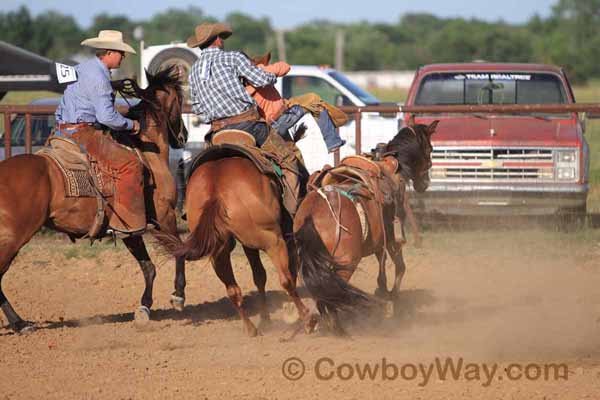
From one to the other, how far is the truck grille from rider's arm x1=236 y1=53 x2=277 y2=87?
4.51m

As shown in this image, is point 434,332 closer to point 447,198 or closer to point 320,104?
point 320,104

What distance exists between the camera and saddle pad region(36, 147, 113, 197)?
7426 mm

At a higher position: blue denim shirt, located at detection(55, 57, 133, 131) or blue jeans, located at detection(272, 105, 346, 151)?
blue denim shirt, located at detection(55, 57, 133, 131)

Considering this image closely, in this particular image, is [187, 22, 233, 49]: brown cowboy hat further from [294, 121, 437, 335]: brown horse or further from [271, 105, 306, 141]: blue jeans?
[294, 121, 437, 335]: brown horse

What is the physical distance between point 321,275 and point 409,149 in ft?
6.55

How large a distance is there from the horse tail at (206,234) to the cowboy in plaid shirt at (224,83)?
0.98 metres

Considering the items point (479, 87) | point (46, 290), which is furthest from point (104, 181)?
point (479, 87)

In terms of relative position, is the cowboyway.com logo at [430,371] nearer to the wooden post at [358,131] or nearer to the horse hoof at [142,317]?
the horse hoof at [142,317]

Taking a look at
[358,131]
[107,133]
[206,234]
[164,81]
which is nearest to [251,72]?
[164,81]

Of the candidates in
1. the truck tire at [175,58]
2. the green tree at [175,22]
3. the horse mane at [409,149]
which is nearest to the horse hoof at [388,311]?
the horse mane at [409,149]

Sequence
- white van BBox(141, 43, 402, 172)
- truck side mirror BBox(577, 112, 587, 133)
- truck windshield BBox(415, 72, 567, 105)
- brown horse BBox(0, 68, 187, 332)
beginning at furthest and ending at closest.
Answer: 1. white van BBox(141, 43, 402, 172)
2. truck windshield BBox(415, 72, 567, 105)
3. truck side mirror BBox(577, 112, 587, 133)
4. brown horse BBox(0, 68, 187, 332)

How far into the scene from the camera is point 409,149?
8.17 meters

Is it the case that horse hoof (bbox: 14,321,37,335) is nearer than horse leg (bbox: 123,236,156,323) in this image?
Yes

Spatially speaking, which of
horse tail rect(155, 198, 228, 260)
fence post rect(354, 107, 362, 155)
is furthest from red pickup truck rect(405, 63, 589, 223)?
horse tail rect(155, 198, 228, 260)
